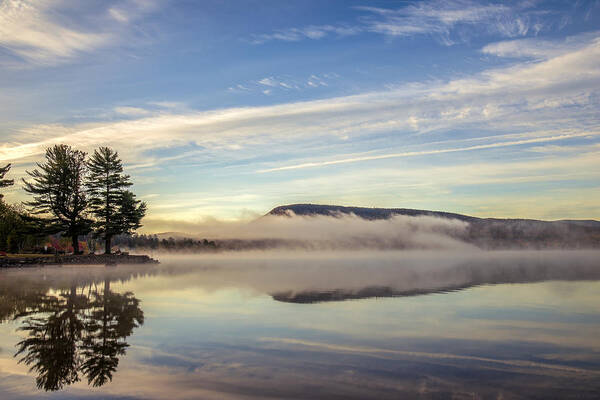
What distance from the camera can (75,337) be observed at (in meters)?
16.3

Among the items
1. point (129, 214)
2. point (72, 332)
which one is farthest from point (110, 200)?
point (72, 332)

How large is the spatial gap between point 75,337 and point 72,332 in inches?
40.6

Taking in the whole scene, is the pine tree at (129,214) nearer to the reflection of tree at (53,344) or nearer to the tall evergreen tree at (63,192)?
the tall evergreen tree at (63,192)

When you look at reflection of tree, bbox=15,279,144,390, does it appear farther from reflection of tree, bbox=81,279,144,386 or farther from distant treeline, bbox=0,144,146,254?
distant treeline, bbox=0,144,146,254

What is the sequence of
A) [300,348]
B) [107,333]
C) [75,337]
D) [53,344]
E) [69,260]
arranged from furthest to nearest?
[69,260]
[107,333]
[75,337]
[53,344]
[300,348]

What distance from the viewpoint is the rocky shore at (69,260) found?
2520 inches

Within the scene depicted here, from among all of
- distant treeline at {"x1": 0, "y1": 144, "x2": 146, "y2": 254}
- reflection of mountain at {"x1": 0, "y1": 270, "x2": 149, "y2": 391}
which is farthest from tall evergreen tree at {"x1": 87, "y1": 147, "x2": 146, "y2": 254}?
reflection of mountain at {"x1": 0, "y1": 270, "x2": 149, "y2": 391}

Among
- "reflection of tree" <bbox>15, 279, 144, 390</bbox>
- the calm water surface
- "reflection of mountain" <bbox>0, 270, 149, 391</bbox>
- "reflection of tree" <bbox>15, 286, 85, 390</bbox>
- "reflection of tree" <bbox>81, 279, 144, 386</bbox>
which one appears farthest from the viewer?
"reflection of tree" <bbox>81, 279, 144, 386</bbox>

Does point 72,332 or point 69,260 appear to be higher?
point 69,260

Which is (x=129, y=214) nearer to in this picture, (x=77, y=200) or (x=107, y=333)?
(x=77, y=200)

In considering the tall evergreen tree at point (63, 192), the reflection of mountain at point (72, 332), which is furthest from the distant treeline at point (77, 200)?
the reflection of mountain at point (72, 332)

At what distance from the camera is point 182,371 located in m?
12.3

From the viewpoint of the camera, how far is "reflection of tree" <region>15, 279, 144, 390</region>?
39.6 ft

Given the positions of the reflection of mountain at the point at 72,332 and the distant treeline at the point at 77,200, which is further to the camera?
the distant treeline at the point at 77,200
